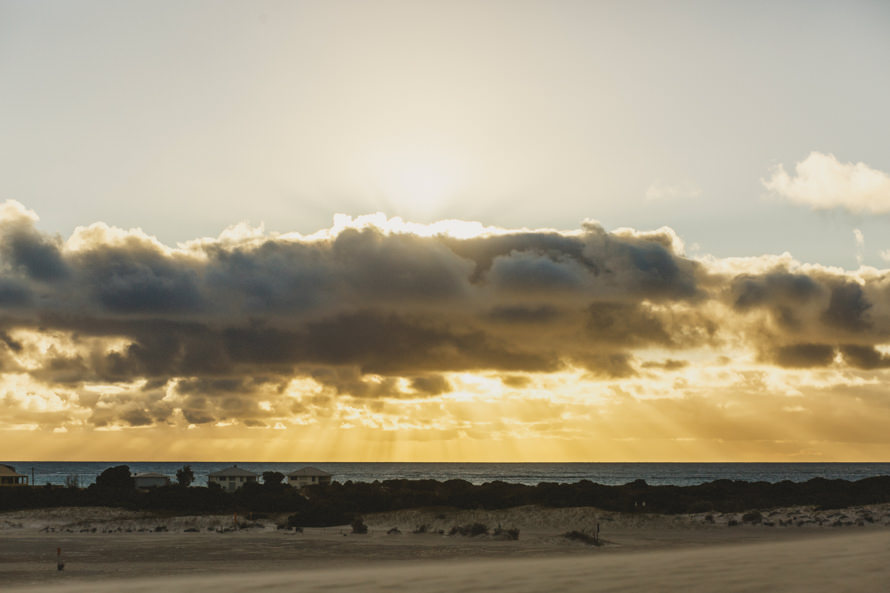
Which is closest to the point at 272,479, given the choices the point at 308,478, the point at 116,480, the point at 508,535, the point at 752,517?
the point at 308,478

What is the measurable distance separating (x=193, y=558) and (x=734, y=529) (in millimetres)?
31151

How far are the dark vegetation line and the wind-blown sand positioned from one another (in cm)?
401

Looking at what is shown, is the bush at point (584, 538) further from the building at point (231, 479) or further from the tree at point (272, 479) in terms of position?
the building at point (231, 479)

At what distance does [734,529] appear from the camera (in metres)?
48.3

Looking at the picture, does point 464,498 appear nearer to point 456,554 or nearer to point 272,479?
point 272,479

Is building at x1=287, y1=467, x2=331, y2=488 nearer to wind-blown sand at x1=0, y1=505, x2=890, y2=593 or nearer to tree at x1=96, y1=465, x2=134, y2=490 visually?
Answer: tree at x1=96, y1=465, x2=134, y2=490

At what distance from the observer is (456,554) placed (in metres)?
35.5

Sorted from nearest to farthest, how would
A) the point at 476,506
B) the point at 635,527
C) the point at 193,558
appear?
the point at 193,558
the point at 635,527
the point at 476,506

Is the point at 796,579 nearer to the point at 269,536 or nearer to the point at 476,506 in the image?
the point at 269,536

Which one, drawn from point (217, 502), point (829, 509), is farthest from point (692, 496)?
point (217, 502)

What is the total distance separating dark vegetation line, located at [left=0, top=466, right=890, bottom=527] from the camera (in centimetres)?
5903

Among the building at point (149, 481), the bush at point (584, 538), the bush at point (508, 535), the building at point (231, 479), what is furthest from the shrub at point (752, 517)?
the building at point (149, 481)

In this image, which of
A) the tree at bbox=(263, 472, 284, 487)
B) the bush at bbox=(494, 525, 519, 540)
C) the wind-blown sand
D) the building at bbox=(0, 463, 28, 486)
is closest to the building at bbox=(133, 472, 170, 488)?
the tree at bbox=(263, 472, 284, 487)

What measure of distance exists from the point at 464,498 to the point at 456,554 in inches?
1181
